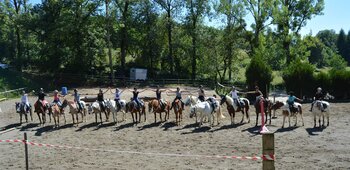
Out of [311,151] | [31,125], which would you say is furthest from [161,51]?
[311,151]

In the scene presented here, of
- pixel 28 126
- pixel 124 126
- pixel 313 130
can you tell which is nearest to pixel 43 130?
pixel 28 126

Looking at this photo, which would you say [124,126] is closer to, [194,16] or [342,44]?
[194,16]

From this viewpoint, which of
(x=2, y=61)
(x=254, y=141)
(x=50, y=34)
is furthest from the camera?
(x=2, y=61)

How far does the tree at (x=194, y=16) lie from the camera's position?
48.0 meters

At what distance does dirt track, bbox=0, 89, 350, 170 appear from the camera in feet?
43.0

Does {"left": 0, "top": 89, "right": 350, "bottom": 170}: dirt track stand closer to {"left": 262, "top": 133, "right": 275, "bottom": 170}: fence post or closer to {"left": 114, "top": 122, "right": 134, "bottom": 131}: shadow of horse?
{"left": 114, "top": 122, "right": 134, "bottom": 131}: shadow of horse

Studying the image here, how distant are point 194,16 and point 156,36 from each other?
5.71 meters

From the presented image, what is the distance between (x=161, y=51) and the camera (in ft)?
165

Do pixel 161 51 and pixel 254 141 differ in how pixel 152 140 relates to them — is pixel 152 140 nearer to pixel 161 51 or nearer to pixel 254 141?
pixel 254 141

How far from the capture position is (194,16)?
48625 mm

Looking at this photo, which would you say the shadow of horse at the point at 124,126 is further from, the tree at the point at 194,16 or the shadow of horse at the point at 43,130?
the tree at the point at 194,16

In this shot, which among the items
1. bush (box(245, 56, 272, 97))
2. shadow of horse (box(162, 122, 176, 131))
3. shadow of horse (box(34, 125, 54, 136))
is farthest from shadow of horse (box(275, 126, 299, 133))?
shadow of horse (box(34, 125, 54, 136))

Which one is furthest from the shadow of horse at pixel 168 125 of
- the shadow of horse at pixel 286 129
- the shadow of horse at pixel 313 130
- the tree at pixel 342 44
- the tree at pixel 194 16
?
the tree at pixel 342 44

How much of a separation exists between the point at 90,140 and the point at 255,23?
112 feet
